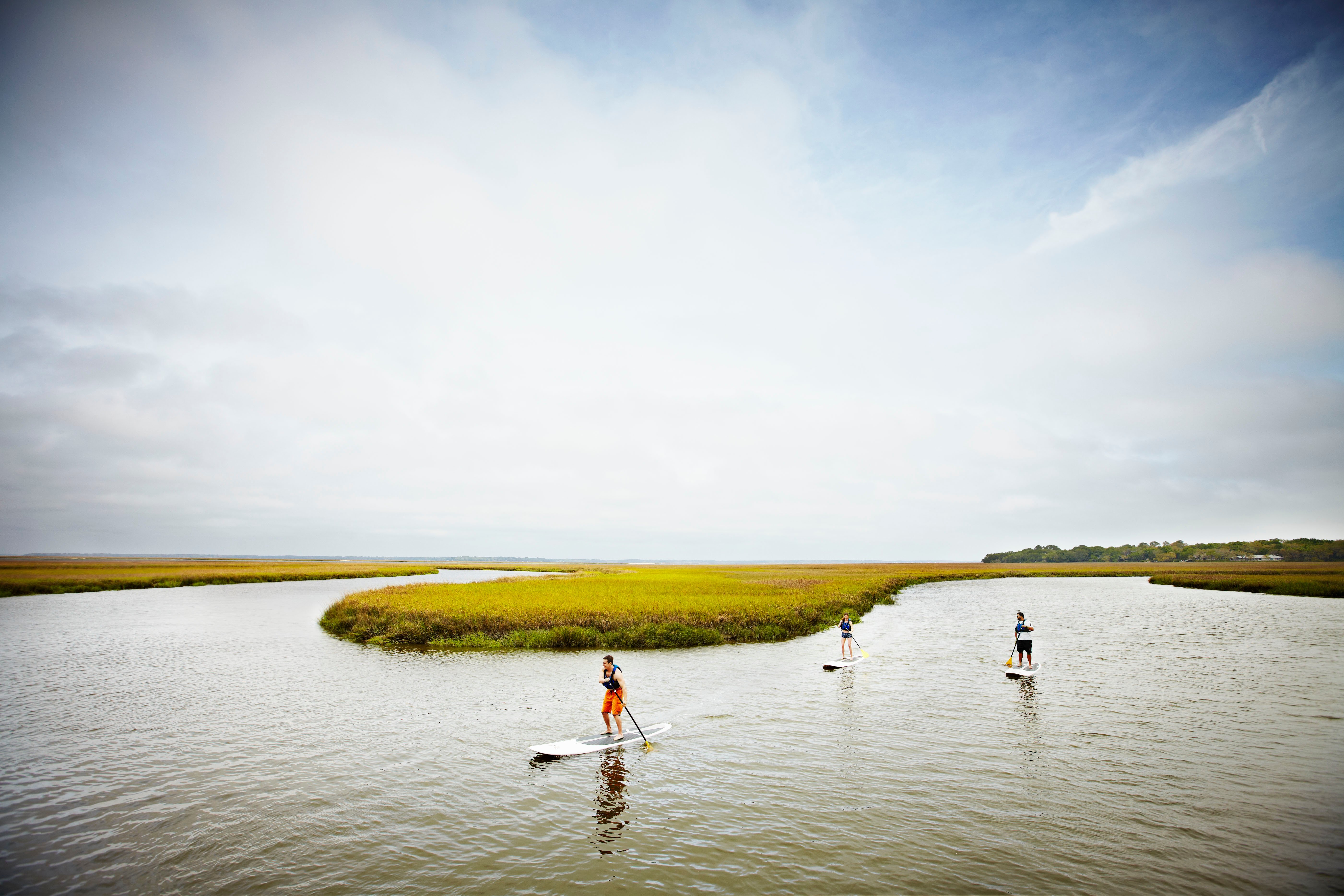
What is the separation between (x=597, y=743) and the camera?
1733 centimetres

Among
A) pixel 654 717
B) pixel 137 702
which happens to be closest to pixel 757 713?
pixel 654 717

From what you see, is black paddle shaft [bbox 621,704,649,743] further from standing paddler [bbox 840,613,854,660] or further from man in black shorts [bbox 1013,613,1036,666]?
man in black shorts [bbox 1013,613,1036,666]

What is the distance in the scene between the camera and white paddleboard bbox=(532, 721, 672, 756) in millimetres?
16500

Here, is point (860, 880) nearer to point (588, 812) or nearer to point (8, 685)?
point (588, 812)

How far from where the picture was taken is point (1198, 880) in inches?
401

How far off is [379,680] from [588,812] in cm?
1669

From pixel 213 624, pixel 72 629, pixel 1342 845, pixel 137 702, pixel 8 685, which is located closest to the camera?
pixel 1342 845

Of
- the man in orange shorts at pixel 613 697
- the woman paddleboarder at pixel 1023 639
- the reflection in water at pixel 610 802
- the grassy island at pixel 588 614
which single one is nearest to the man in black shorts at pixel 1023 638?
the woman paddleboarder at pixel 1023 639

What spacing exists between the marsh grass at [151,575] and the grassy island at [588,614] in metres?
50.3

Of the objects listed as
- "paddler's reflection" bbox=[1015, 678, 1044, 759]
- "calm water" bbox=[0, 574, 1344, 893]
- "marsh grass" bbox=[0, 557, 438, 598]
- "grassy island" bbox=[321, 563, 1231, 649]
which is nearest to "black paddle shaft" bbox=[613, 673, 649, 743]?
"calm water" bbox=[0, 574, 1344, 893]

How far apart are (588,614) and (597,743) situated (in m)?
21.0

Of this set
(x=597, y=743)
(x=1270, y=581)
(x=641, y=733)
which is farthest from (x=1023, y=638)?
(x=1270, y=581)

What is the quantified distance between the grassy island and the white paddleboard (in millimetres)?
15736

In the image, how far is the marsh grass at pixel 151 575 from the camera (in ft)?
245
